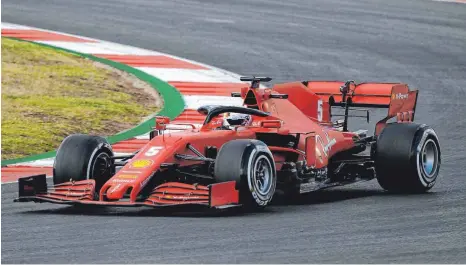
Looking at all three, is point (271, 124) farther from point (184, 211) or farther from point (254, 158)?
point (184, 211)

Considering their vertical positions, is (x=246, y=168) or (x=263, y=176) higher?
(x=246, y=168)

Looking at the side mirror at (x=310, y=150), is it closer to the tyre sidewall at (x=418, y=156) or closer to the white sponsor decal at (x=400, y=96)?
the tyre sidewall at (x=418, y=156)

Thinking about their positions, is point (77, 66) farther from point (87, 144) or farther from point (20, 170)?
point (87, 144)

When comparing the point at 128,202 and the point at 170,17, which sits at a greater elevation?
the point at 170,17

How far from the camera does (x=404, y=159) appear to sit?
13336mm

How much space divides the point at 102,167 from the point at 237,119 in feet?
4.36

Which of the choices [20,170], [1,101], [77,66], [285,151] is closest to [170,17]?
[77,66]

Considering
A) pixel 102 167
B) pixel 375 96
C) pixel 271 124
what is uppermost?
pixel 375 96

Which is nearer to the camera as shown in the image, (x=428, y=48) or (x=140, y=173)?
(x=140, y=173)

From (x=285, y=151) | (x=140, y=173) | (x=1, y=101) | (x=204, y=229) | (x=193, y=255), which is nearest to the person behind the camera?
(x=193, y=255)

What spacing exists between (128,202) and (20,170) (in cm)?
350

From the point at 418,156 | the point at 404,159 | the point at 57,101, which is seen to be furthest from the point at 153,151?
the point at 57,101

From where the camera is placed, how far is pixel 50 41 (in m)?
23.3

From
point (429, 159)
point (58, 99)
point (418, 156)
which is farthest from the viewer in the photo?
A: point (58, 99)
